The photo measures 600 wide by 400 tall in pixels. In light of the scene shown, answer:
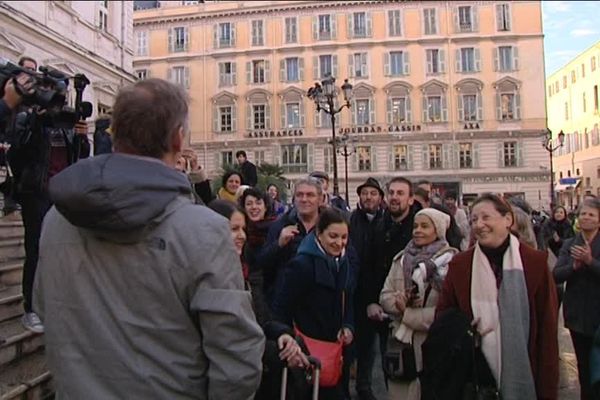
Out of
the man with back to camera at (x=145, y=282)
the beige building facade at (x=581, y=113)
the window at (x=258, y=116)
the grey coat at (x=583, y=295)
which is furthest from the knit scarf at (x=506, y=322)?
the window at (x=258, y=116)

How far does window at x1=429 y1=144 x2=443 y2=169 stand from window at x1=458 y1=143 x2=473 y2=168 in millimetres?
1544

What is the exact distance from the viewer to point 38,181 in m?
4.11

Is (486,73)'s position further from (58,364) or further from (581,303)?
(58,364)

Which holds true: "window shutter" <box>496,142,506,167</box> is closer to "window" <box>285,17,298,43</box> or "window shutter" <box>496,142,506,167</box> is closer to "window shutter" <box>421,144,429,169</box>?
"window shutter" <box>421,144,429,169</box>

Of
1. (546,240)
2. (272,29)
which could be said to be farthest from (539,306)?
(272,29)

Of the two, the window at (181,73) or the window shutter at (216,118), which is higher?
the window at (181,73)

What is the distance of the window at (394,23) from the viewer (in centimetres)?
4200

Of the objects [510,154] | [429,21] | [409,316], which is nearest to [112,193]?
[409,316]

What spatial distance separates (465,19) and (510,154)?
11.6 m

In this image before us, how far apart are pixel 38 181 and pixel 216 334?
3238 mm

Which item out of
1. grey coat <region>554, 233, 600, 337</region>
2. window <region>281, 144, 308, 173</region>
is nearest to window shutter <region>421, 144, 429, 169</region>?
window <region>281, 144, 308, 173</region>

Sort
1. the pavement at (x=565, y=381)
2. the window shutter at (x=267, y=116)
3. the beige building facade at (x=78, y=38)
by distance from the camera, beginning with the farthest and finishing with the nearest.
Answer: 1. the window shutter at (x=267, y=116)
2. the beige building facade at (x=78, y=38)
3. the pavement at (x=565, y=381)

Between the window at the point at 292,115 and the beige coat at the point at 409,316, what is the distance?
38.7 metres

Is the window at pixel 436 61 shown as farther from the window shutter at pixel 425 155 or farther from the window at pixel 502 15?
the window shutter at pixel 425 155
